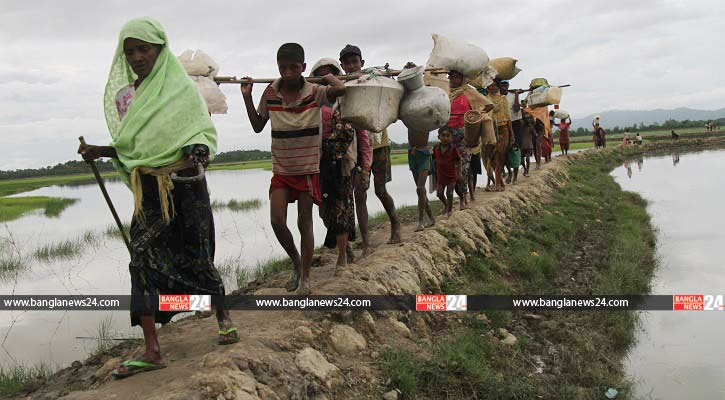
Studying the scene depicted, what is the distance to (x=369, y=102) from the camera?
3.89 m

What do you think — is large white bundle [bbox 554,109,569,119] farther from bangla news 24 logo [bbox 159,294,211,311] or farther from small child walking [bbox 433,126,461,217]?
bangla news 24 logo [bbox 159,294,211,311]

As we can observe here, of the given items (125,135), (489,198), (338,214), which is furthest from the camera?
(489,198)

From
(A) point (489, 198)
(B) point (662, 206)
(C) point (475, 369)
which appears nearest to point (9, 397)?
(C) point (475, 369)

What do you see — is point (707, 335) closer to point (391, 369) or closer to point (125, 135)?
point (391, 369)

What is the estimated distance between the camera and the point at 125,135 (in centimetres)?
296

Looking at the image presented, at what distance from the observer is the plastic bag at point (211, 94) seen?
430cm

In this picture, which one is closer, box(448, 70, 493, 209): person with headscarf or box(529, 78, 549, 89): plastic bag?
box(448, 70, 493, 209): person with headscarf

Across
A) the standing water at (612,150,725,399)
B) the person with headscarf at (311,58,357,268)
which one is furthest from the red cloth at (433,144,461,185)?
the standing water at (612,150,725,399)

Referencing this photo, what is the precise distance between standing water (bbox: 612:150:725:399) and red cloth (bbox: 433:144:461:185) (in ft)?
8.73

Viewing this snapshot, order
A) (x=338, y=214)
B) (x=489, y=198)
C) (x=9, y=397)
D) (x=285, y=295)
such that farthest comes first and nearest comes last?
(x=489, y=198) → (x=338, y=214) → (x=285, y=295) → (x=9, y=397)

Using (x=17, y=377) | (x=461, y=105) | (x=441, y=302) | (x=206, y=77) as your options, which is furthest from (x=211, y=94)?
(x=461, y=105)

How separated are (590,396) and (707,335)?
7.38 feet

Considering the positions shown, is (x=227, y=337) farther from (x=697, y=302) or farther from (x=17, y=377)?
(x=697, y=302)

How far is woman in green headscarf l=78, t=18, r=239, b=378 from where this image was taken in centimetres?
292
